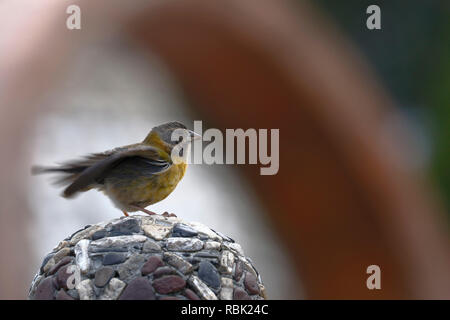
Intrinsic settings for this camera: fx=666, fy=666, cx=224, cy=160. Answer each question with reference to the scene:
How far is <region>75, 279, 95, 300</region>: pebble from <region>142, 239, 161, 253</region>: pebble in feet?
0.29

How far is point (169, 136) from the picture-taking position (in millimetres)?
1240

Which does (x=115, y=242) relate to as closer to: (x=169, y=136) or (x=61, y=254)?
(x=61, y=254)

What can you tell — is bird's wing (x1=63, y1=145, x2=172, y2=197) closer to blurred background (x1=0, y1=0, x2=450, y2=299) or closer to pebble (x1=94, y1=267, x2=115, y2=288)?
pebble (x1=94, y1=267, x2=115, y2=288)

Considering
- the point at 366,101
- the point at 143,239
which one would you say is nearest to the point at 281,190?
the point at 366,101

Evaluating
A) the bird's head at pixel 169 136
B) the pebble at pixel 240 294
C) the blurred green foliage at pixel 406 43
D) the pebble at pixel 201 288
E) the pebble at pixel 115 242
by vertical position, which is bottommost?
the pebble at pixel 240 294

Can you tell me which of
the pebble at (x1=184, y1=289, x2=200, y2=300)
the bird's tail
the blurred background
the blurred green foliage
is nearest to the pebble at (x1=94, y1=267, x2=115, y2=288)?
the pebble at (x1=184, y1=289, x2=200, y2=300)

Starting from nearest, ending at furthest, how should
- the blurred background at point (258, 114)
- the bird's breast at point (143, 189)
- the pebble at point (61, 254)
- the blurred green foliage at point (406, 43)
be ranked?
the pebble at point (61, 254), the bird's breast at point (143, 189), the blurred background at point (258, 114), the blurred green foliage at point (406, 43)

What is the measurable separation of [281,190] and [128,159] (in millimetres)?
912

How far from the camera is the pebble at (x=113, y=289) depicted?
2.96 ft

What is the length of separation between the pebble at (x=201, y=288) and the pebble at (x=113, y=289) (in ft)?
0.30

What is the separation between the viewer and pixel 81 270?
939 millimetres

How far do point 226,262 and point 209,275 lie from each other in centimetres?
4

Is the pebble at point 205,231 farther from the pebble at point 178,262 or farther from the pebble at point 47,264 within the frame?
the pebble at point 47,264

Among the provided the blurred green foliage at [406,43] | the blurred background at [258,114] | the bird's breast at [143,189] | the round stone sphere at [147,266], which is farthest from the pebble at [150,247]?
the blurred green foliage at [406,43]
